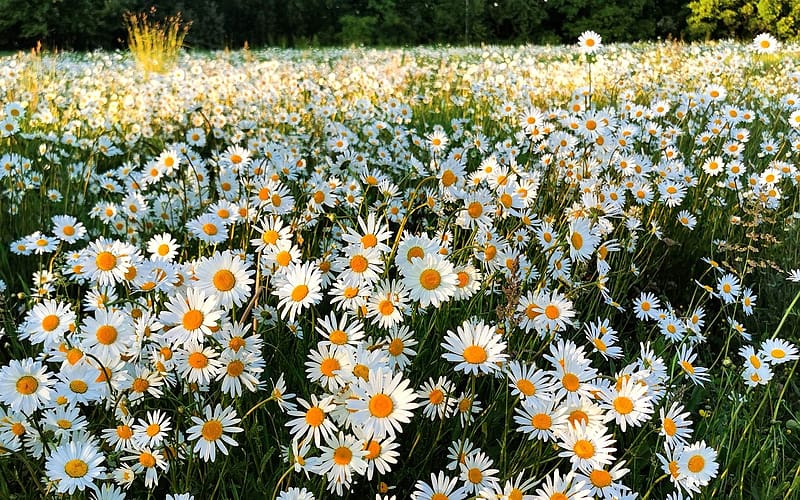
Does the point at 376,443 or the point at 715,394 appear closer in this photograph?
the point at 376,443

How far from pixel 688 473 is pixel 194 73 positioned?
199 inches

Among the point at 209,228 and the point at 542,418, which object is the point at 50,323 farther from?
the point at 542,418

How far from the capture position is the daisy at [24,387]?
1.20 m

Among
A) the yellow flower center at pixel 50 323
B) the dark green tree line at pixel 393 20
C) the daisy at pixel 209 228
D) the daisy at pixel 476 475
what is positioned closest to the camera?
the daisy at pixel 476 475

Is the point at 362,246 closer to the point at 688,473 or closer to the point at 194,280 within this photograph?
the point at 194,280

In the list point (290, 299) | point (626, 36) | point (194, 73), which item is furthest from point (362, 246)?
point (626, 36)

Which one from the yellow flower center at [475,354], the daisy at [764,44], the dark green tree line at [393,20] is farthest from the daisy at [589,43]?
the dark green tree line at [393,20]

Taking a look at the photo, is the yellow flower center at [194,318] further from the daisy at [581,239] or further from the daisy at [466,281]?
the daisy at [581,239]

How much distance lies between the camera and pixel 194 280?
4.41ft

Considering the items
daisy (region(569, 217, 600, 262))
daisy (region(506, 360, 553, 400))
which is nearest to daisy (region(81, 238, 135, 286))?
daisy (region(506, 360, 553, 400))

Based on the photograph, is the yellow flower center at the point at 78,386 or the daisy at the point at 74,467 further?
the yellow flower center at the point at 78,386

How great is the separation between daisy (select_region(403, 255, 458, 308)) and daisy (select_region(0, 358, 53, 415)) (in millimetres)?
736

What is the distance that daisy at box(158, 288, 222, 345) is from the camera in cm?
119

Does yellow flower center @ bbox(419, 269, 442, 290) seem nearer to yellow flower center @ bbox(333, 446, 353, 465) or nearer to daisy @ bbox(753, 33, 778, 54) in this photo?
yellow flower center @ bbox(333, 446, 353, 465)
